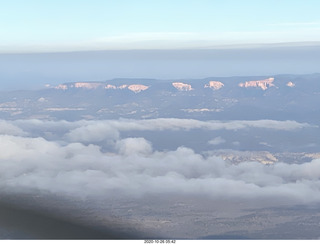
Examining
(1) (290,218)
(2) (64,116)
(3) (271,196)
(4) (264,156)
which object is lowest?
(1) (290,218)

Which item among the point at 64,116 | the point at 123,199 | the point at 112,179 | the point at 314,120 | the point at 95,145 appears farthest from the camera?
the point at 314,120

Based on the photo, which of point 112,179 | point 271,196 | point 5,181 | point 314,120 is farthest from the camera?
point 314,120

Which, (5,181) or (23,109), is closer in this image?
(5,181)

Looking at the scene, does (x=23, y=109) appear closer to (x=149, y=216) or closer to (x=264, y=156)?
(x=264, y=156)

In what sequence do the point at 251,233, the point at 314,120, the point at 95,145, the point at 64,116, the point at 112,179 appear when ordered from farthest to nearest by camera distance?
the point at 314,120 → the point at 64,116 → the point at 95,145 → the point at 112,179 → the point at 251,233

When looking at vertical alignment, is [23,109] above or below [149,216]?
above

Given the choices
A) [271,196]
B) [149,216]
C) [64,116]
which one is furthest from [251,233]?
[64,116]

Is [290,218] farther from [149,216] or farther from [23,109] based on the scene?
[23,109]

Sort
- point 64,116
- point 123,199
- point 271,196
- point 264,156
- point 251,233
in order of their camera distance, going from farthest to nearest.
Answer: point 64,116 → point 264,156 → point 271,196 → point 123,199 → point 251,233

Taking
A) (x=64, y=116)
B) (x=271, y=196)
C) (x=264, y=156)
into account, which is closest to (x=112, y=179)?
(x=271, y=196)

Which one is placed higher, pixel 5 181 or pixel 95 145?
pixel 95 145
